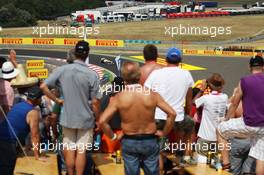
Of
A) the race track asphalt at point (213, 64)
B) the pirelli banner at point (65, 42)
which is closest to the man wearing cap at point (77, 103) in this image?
the race track asphalt at point (213, 64)

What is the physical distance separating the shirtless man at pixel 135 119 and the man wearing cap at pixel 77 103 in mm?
629

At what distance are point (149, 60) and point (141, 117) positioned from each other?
158 centimetres

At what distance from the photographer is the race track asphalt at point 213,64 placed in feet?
87.1

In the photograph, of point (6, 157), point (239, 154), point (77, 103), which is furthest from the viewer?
point (239, 154)

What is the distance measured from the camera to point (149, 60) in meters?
6.00

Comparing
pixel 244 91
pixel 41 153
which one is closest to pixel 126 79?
pixel 244 91

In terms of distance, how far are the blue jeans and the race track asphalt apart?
1734 cm

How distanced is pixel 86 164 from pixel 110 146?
54.2 inches

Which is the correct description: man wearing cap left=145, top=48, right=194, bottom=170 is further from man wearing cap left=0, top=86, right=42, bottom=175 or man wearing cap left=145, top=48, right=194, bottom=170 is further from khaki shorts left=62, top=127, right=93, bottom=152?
man wearing cap left=0, top=86, right=42, bottom=175

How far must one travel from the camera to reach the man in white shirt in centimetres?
642

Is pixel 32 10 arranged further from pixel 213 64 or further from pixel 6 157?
pixel 6 157

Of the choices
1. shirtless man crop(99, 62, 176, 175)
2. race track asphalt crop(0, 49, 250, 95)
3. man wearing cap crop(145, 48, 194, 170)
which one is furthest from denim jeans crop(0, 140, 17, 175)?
race track asphalt crop(0, 49, 250, 95)

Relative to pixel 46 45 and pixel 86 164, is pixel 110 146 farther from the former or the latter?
pixel 46 45

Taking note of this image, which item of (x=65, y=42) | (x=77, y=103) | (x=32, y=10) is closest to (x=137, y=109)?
(x=77, y=103)
